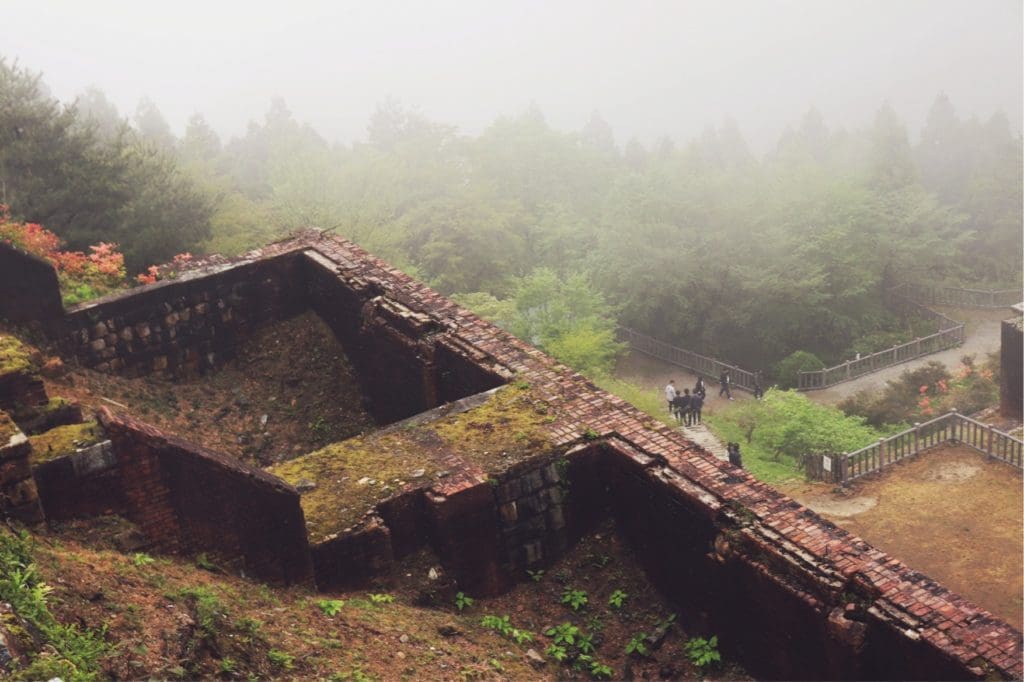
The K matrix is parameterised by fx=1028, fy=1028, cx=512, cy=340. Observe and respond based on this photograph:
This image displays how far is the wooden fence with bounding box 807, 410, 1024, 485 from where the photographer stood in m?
21.9

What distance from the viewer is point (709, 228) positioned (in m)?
41.8

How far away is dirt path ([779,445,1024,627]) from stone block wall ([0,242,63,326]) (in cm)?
1451

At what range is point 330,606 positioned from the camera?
27.2 ft

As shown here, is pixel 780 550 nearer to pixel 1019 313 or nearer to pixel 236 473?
pixel 236 473

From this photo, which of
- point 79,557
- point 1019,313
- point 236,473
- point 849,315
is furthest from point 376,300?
point 849,315

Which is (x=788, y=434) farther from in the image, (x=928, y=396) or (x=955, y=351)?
(x=955, y=351)

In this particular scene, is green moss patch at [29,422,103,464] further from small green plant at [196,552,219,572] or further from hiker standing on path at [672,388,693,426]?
hiker standing on path at [672,388,693,426]

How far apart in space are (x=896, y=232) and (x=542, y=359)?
122ft

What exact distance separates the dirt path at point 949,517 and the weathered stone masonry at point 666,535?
9718 mm

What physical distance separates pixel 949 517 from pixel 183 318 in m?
14.4

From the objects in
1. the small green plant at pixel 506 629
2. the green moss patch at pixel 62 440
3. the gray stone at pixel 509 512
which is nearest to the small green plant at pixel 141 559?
the green moss patch at pixel 62 440

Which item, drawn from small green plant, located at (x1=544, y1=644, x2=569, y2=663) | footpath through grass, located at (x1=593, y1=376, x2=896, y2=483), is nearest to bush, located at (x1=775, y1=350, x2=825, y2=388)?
footpath through grass, located at (x1=593, y1=376, x2=896, y2=483)

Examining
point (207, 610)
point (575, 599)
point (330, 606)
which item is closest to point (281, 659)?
point (207, 610)

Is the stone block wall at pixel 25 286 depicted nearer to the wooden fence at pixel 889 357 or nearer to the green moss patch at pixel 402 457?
the green moss patch at pixel 402 457
